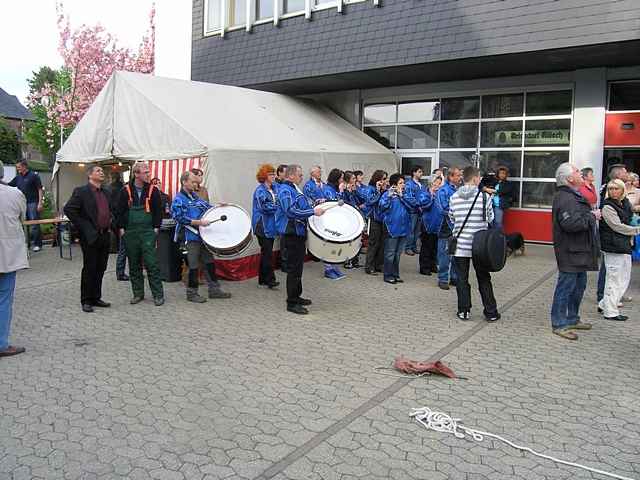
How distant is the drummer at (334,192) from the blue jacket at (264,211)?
1028mm

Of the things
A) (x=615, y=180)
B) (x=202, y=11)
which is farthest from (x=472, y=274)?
(x=202, y=11)

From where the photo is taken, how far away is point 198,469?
337 cm

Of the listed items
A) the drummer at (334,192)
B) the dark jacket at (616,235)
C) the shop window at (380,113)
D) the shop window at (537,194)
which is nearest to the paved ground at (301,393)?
the dark jacket at (616,235)

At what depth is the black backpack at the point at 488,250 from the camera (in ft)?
20.4

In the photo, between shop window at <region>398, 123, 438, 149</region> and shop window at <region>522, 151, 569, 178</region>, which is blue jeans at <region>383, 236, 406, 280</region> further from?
shop window at <region>398, 123, 438, 149</region>

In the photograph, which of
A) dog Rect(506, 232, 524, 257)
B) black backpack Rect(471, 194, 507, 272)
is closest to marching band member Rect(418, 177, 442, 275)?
dog Rect(506, 232, 524, 257)

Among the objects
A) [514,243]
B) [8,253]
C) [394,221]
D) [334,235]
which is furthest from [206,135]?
[514,243]

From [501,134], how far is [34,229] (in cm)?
1024

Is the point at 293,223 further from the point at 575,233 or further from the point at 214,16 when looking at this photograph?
the point at 214,16

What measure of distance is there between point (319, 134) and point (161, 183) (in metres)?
4.27

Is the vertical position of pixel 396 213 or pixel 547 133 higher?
pixel 547 133

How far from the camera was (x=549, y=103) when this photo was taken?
12.3 metres

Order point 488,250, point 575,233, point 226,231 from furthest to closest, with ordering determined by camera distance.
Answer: point 226,231, point 488,250, point 575,233

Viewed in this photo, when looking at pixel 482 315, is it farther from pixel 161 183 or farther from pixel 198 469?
pixel 161 183
